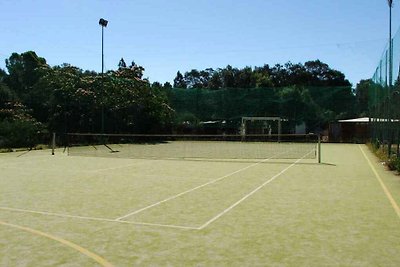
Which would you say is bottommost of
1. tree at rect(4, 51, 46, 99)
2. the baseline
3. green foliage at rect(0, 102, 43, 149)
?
the baseline

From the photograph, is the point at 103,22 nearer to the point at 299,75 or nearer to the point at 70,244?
the point at 70,244

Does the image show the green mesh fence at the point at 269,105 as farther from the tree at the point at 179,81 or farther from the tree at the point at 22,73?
the tree at the point at 179,81

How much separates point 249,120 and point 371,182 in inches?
1316

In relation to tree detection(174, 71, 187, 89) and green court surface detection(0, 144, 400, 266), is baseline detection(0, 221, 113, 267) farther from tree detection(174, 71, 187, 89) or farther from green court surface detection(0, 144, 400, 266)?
tree detection(174, 71, 187, 89)

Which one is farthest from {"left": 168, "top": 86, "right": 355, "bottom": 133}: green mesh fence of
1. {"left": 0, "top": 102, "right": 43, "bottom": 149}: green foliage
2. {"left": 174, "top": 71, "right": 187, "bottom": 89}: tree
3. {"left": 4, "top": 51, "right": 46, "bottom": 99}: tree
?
{"left": 174, "top": 71, "right": 187, "bottom": 89}: tree

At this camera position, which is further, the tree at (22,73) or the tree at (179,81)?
the tree at (179,81)

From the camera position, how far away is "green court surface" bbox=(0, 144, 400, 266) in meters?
5.90

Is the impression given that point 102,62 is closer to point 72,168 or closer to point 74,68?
point 74,68

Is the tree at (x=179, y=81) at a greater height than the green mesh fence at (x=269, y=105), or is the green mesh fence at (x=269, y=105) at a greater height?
the tree at (x=179, y=81)

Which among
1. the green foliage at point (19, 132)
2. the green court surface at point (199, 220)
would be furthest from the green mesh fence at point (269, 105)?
the green court surface at point (199, 220)

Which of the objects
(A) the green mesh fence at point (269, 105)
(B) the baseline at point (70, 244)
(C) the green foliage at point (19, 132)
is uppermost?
(A) the green mesh fence at point (269, 105)

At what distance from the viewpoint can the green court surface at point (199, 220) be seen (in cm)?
590

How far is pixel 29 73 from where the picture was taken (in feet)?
166

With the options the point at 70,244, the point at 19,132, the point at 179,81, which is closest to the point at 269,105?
the point at 19,132
